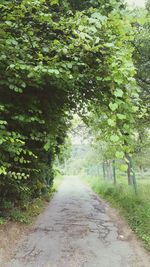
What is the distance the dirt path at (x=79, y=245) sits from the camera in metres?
4.51

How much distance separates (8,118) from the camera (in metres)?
4.85

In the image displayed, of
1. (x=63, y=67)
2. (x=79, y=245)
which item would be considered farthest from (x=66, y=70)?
(x=79, y=245)

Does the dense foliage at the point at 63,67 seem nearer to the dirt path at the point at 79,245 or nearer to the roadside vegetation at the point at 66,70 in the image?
the roadside vegetation at the point at 66,70

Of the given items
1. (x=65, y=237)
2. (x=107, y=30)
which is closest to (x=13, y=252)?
(x=65, y=237)

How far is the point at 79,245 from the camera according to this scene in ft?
17.6

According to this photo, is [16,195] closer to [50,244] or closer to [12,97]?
[50,244]

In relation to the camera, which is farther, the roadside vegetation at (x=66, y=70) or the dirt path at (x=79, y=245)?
the dirt path at (x=79, y=245)

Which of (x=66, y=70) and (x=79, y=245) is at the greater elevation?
(x=66, y=70)

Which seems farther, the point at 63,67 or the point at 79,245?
the point at 79,245

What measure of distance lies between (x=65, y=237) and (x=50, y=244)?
60cm

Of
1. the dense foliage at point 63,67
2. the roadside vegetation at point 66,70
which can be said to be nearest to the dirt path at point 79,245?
the roadside vegetation at point 66,70

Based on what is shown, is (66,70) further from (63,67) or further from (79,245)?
(79,245)

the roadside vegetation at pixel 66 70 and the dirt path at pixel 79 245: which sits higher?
the roadside vegetation at pixel 66 70

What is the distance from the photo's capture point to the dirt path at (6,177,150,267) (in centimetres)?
451
